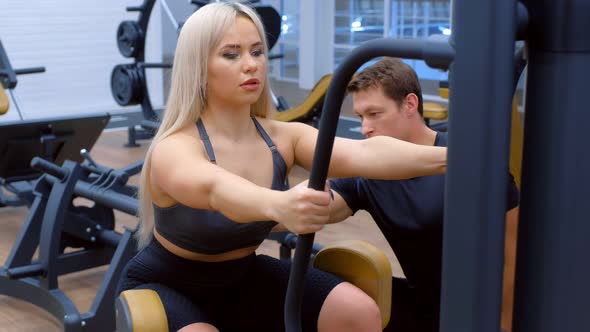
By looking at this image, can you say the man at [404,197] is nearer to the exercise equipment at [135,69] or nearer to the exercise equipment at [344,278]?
the exercise equipment at [344,278]

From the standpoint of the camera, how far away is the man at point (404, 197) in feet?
6.24

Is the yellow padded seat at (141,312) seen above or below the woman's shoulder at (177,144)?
below

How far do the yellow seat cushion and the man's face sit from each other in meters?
0.34

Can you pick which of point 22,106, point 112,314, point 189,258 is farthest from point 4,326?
point 22,106

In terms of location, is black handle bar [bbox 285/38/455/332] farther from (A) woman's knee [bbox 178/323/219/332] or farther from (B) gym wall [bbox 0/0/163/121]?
(B) gym wall [bbox 0/0/163/121]

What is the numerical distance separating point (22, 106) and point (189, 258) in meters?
6.45

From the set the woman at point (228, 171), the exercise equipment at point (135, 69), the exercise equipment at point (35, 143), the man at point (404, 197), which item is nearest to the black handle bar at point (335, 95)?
the woman at point (228, 171)

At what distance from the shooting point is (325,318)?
58.9 inches

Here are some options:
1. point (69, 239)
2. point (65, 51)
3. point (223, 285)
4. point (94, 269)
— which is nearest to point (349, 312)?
point (223, 285)

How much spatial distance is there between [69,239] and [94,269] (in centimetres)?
41

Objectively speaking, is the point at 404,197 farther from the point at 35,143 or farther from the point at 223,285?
the point at 35,143

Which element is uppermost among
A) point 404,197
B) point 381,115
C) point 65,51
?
point 381,115

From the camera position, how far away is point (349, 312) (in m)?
1.49

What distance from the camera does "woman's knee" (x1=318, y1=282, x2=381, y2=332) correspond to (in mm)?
1457
